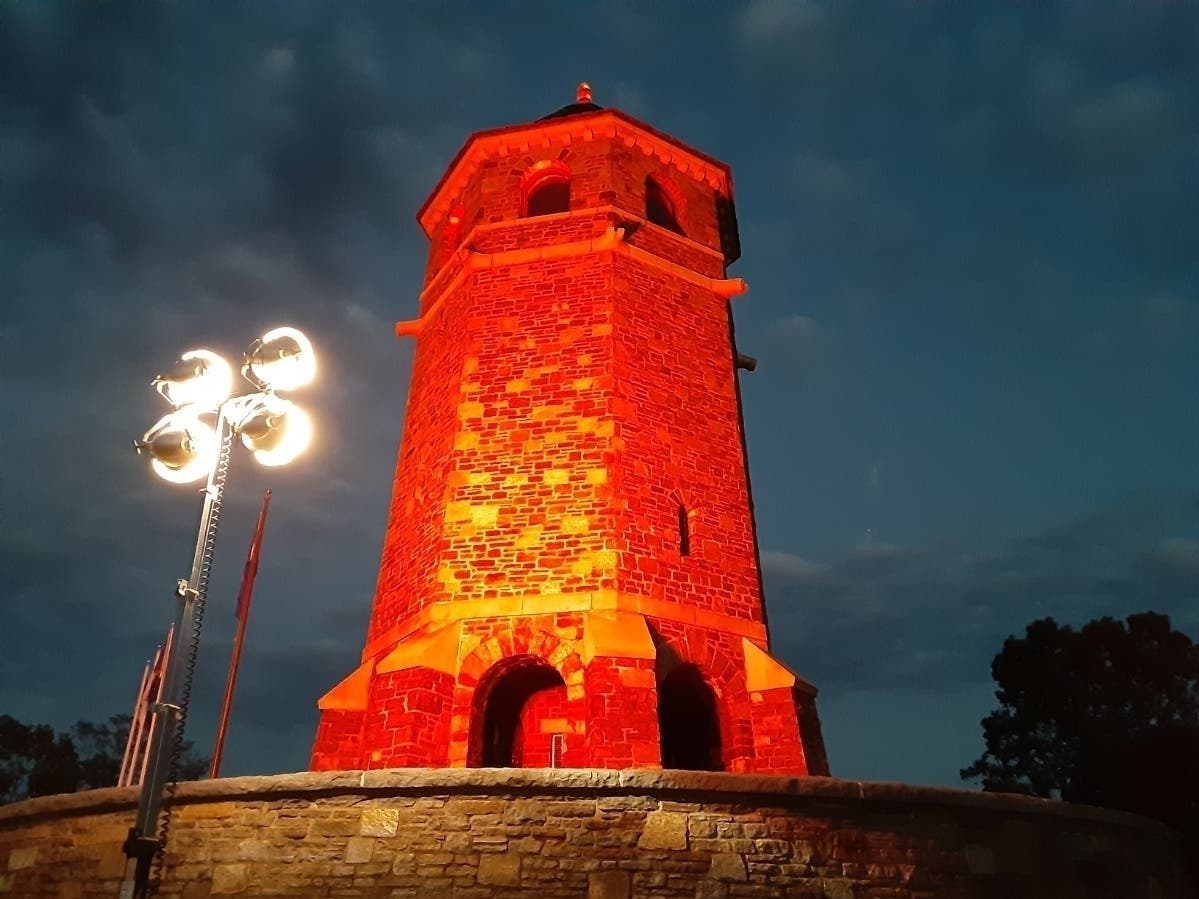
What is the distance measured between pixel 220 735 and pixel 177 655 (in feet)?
31.8

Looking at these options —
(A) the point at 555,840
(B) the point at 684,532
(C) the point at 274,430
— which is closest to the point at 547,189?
(B) the point at 684,532

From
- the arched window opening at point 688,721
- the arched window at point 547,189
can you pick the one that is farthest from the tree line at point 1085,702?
the arched window at point 547,189

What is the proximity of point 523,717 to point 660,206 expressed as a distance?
850cm

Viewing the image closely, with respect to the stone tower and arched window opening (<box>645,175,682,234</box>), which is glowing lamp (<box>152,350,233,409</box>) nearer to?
the stone tower

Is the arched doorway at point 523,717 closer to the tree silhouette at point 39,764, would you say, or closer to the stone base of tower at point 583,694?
the stone base of tower at point 583,694

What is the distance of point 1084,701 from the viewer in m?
24.2

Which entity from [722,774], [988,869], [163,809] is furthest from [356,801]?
[988,869]

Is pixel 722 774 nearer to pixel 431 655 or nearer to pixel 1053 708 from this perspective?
pixel 431 655

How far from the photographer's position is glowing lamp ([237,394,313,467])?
6539 millimetres

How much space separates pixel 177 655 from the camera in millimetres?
5961

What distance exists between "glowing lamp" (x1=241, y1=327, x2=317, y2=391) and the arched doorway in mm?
4982

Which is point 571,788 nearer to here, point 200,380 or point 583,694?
point 583,694

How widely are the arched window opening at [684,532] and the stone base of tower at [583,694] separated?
0.98 m

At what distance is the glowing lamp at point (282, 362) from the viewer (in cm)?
673
